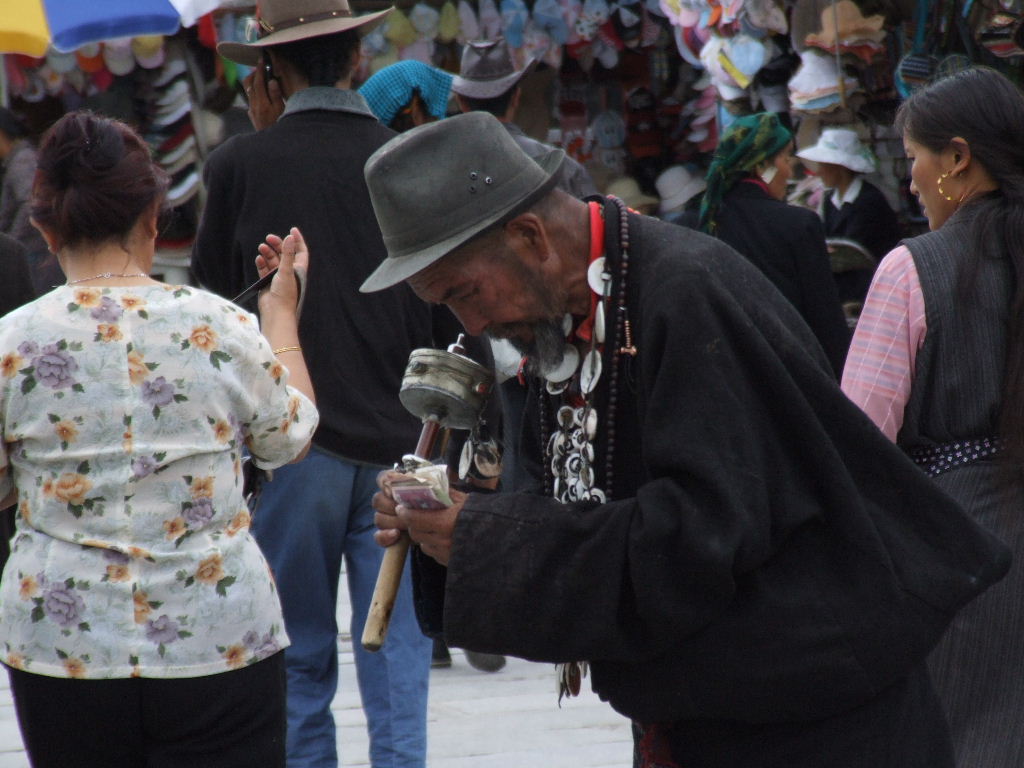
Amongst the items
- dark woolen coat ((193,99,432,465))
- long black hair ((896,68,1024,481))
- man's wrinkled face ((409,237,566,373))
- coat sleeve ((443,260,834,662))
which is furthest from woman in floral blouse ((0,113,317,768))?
long black hair ((896,68,1024,481))

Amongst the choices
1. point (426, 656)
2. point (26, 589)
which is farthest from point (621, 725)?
point (26, 589)

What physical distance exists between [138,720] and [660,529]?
117 centimetres

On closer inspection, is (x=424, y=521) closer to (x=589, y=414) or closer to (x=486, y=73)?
(x=589, y=414)

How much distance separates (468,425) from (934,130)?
1.40 meters

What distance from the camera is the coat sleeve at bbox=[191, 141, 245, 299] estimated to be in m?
3.45

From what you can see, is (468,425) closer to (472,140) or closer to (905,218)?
(472,140)

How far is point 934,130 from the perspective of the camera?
2.93 m

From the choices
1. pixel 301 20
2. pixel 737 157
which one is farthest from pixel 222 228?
pixel 737 157

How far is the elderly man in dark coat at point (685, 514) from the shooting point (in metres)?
1.71

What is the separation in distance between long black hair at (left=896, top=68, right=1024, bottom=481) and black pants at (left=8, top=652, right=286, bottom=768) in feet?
5.04

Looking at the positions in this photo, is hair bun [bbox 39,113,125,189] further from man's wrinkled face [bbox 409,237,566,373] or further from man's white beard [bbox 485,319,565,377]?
man's white beard [bbox 485,319,565,377]

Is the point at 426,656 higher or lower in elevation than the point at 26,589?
lower

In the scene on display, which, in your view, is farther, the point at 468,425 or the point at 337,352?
the point at 337,352

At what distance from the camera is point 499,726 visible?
15.2 feet
